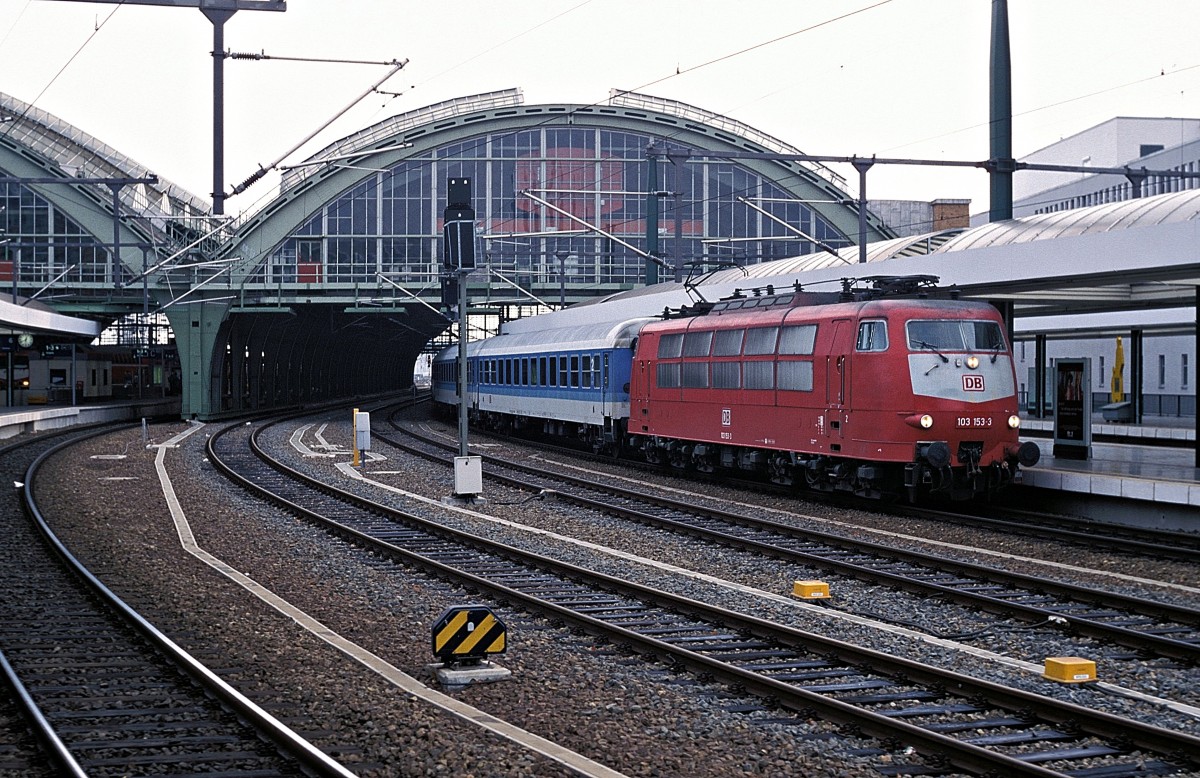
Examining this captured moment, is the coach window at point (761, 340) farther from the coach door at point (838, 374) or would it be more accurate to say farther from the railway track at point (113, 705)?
the railway track at point (113, 705)

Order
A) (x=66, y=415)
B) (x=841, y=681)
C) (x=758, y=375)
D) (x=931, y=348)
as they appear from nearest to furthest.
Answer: (x=841, y=681) < (x=931, y=348) < (x=758, y=375) < (x=66, y=415)

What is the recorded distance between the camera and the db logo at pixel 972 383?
19.8 metres

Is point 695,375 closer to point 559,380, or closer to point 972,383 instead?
point 972,383

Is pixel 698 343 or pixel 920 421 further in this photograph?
pixel 698 343

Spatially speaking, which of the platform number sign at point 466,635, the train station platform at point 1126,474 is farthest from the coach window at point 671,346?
the platform number sign at point 466,635

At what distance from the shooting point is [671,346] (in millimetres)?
27125

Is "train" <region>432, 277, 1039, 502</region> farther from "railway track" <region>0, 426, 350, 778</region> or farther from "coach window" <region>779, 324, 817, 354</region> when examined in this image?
"railway track" <region>0, 426, 350, 778</region>

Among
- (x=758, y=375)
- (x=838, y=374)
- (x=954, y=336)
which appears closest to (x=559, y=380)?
(x=758, y=375)

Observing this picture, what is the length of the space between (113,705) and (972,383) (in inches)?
552

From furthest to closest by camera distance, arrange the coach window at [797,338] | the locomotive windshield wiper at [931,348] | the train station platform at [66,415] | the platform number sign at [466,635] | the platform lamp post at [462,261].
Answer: the train station platform at [66,415] < the platform lamp post at [462,261] < the coach window at [797,338] < the locomotive windshield wiper at [931,348] < the platform number sign at [466,635]

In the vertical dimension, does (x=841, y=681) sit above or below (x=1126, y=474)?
below

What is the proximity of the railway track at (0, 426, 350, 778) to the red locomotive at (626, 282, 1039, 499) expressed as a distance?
11.3 meters

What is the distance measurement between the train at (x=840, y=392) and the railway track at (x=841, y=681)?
21.7 ft

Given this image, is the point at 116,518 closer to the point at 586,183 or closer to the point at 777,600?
the point at 777,600
